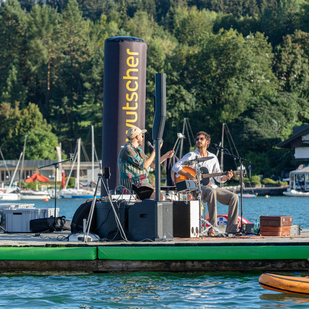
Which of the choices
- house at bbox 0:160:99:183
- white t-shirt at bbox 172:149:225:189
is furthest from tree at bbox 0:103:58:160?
white t-shirt at bbox 172:149:225:189

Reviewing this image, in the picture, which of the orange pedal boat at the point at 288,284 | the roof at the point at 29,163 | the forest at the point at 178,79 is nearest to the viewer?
the orange pedal boat at the point at 288,284

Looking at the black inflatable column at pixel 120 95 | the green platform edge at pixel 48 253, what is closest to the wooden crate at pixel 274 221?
the green platform edge at pixel 48 253

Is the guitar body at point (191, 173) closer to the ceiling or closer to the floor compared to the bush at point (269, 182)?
closer to the floor

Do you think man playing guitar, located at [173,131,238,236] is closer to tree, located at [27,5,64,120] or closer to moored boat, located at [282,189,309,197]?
moored boat, located at [282,189,309,197]

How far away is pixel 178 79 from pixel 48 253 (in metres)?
61.3

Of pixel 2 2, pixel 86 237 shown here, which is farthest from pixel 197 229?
pixel 2 2

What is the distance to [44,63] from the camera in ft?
275

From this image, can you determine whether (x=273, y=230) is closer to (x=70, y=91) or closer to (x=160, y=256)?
(x=160, y=256)

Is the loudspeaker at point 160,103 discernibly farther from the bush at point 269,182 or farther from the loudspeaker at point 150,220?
the bush at point 269,182

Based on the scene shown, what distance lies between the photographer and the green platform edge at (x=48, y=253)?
318 inches

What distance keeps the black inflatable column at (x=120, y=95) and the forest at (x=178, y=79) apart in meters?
46.9

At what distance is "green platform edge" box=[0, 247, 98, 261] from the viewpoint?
318 inches

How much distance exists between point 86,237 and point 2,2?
9275 cm

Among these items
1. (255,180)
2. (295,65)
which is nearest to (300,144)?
(255,180)
